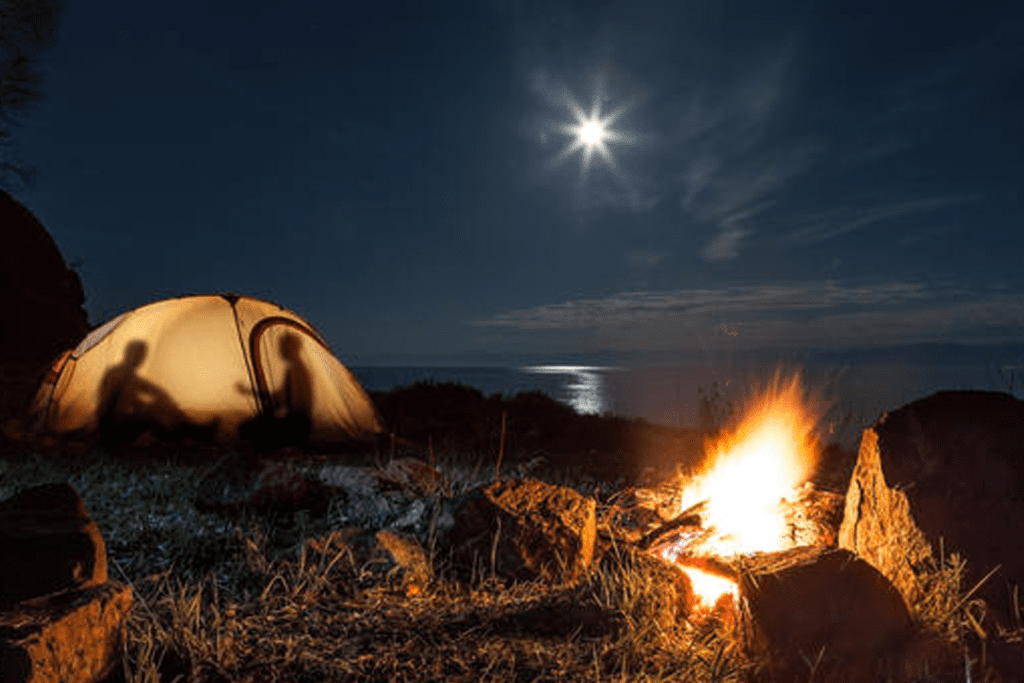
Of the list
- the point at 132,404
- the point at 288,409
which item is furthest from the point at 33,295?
the point at 288,409

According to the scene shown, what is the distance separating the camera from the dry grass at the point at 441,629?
8.89 feet

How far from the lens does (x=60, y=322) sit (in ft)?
58.9

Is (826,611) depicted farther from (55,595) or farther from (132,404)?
(132,404)

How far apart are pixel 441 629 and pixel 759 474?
2308mm

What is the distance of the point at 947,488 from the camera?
3.33m

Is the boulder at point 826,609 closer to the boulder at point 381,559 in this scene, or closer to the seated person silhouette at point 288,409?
the boulder at point 381,559

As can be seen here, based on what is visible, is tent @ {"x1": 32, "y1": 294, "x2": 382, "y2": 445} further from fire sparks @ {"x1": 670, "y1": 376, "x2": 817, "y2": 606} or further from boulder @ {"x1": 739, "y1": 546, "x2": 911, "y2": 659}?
boulder @ {"x1": 739, "y1": 546, "x2": 911, "y2": 659}

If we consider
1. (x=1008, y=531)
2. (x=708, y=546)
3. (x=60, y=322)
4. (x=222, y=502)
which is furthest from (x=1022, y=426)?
(x=60, y=322)

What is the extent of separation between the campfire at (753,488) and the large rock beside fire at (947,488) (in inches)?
24.5

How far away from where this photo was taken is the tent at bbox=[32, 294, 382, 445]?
875 cm

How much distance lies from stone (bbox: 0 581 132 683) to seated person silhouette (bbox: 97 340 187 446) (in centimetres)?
670

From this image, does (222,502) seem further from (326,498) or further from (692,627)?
(692,627)

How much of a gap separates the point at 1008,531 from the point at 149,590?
4.33 meters

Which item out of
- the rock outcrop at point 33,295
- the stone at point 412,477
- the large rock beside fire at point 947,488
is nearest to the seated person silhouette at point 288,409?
the stone at point 412,477
